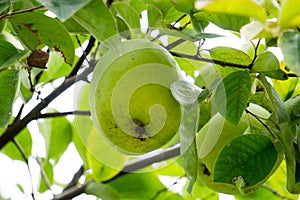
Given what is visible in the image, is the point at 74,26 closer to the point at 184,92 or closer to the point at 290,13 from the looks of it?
the point at 184,92

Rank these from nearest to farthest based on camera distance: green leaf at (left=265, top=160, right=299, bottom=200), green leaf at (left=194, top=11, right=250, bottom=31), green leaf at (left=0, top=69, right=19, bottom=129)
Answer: green leaf at (left=194, top=11, right=250, bottom=31) < green leaf at (left=0, top=69, right=19, bottom=129) < green leaf at (left=265, top=160, right=299, bottom=200)

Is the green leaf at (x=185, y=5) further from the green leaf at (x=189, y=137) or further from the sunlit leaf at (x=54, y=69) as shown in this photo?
the sunlit leaf at (x=54, y=69)

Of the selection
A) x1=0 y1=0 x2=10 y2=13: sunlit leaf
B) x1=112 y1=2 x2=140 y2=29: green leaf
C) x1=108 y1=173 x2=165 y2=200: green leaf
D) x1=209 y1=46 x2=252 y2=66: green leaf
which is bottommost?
x1=108 y1=173 x2=165 y2=200: green leaf

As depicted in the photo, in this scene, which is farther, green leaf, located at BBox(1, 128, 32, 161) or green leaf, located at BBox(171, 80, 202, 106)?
green leaf, located at BBox(1, 128, 32, 161)

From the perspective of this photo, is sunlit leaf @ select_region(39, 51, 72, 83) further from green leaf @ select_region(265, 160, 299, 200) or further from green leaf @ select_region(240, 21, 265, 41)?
green leaf @ select_region(240, 21, 265, 41)

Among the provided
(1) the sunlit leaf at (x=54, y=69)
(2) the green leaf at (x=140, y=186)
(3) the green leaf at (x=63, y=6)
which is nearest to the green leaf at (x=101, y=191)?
(2) the green leaf at (x=140, y=186)

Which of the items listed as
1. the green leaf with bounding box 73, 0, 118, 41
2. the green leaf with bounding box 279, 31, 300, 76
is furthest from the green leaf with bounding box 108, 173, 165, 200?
the green leaf with bounding box 279, 31, 300, 76

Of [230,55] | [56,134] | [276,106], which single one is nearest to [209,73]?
[230,55]

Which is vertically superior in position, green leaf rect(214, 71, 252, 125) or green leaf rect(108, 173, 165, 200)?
green leaf rect(214, 71, 252, 125)

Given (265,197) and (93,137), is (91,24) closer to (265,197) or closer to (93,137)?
(93,137)
